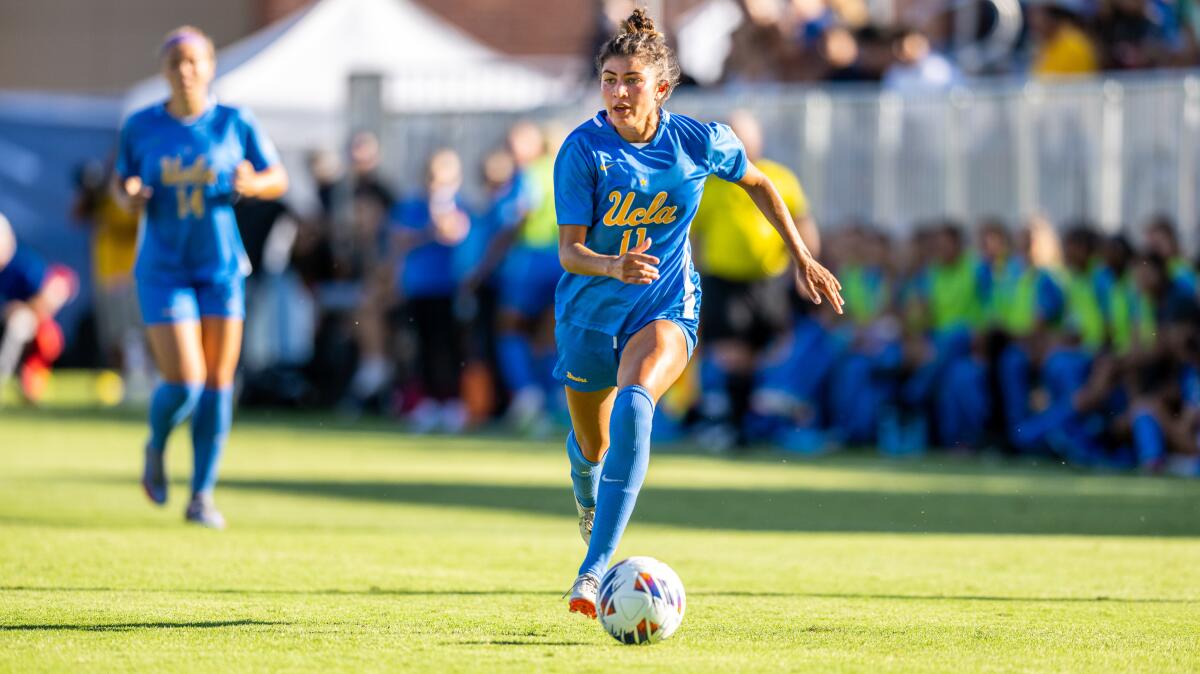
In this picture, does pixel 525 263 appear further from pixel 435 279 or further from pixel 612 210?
pixel 612 210

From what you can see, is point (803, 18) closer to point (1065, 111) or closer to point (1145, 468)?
point (1065, 111)

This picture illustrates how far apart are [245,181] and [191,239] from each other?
429 mm

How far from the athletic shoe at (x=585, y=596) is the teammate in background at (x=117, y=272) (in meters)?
15.1

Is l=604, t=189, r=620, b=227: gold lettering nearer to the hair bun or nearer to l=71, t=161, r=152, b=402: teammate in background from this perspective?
the hair bun

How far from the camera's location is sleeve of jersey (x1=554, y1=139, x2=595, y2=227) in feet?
23.6

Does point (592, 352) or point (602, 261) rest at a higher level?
point (602, 261)

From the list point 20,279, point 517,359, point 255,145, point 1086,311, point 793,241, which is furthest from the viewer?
point 20,279

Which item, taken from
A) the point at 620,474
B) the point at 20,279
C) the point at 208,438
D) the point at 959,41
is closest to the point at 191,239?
the point at 208,438

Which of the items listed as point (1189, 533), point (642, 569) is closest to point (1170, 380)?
point (1189, 533)

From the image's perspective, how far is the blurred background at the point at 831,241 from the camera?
1463 cm

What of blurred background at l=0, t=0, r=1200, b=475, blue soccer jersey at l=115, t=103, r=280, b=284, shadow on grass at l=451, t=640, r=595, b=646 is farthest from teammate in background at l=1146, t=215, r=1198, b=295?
shadow on grass at l=451, t=640, r=595, b=646

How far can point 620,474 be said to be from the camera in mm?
6895

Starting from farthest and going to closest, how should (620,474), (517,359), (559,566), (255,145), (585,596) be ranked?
(517,359) → (255,145) → (559,566) → (620,474) → (585,596)

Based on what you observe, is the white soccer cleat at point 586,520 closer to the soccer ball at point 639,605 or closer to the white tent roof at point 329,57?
the soccer ball at point 639,605
